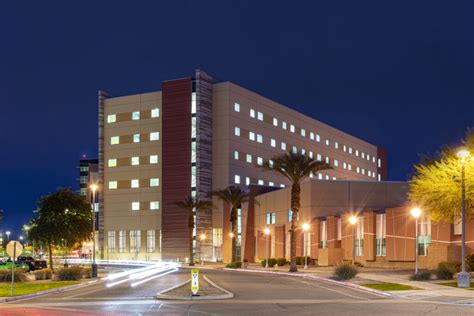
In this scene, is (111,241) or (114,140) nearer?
(111,241)

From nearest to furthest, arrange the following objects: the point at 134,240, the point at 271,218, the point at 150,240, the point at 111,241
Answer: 1. the point at 271,218
2. the point at 150,240
3. the point at 134,240
4. the point at 111,241

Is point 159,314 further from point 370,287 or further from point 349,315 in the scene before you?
point 370,287

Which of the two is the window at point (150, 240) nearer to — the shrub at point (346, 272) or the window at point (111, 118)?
the window at point (111, 118)

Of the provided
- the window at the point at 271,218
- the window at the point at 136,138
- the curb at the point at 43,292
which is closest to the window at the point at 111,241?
the window at the point at 136,138

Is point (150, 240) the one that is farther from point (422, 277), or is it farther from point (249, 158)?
point (422, 277)

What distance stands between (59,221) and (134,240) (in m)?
55.8

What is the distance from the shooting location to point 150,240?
111688mm

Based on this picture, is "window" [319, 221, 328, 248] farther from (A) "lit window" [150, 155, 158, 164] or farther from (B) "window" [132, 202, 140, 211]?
(B) "window" [132, 202, 140, 211]

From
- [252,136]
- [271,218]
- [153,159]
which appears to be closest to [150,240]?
[153,159]

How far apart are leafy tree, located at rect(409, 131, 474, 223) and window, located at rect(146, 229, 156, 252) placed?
71643 mm

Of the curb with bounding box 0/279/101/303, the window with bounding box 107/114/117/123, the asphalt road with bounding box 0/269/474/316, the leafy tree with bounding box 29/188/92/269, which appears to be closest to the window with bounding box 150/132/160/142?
the window with bounding box 107/114/117/123

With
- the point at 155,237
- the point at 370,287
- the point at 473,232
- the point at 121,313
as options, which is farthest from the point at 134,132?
the point at 121,313

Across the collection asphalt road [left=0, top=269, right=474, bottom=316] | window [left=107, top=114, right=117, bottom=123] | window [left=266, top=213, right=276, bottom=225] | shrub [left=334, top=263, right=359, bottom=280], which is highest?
window [left=107, top=114, right=117, bottom=123]

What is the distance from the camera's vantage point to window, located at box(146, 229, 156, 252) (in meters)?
111
